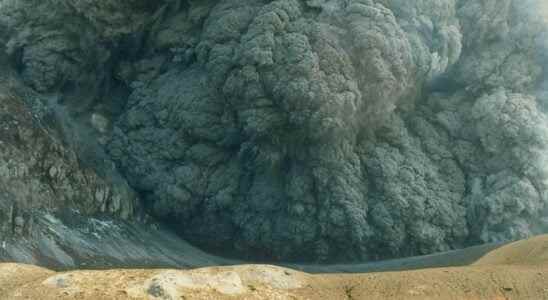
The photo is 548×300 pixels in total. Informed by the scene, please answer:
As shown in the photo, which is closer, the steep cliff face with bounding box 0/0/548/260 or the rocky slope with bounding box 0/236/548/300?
the rocky slope with bounding box 0/236/548/300

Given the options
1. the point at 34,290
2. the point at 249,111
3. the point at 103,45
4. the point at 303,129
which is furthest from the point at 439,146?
the point at 34,290

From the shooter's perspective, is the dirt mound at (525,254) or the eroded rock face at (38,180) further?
the eroded rock face at (38,180)

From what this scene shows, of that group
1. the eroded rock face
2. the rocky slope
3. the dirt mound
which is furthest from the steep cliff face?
the rocky slope

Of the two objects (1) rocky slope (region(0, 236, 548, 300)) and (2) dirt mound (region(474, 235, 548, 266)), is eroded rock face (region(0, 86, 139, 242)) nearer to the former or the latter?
(1) rocky slope (region(0, 236, 548, 300))

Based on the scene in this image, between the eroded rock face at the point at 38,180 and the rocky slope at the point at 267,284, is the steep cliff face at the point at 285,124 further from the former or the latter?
the rocky slope at the point at 267,284

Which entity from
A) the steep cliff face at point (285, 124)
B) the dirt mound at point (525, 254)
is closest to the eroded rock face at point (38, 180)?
the steep cliff face at point (285, 124)

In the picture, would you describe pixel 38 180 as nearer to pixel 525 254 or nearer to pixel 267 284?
pixel 267 284
